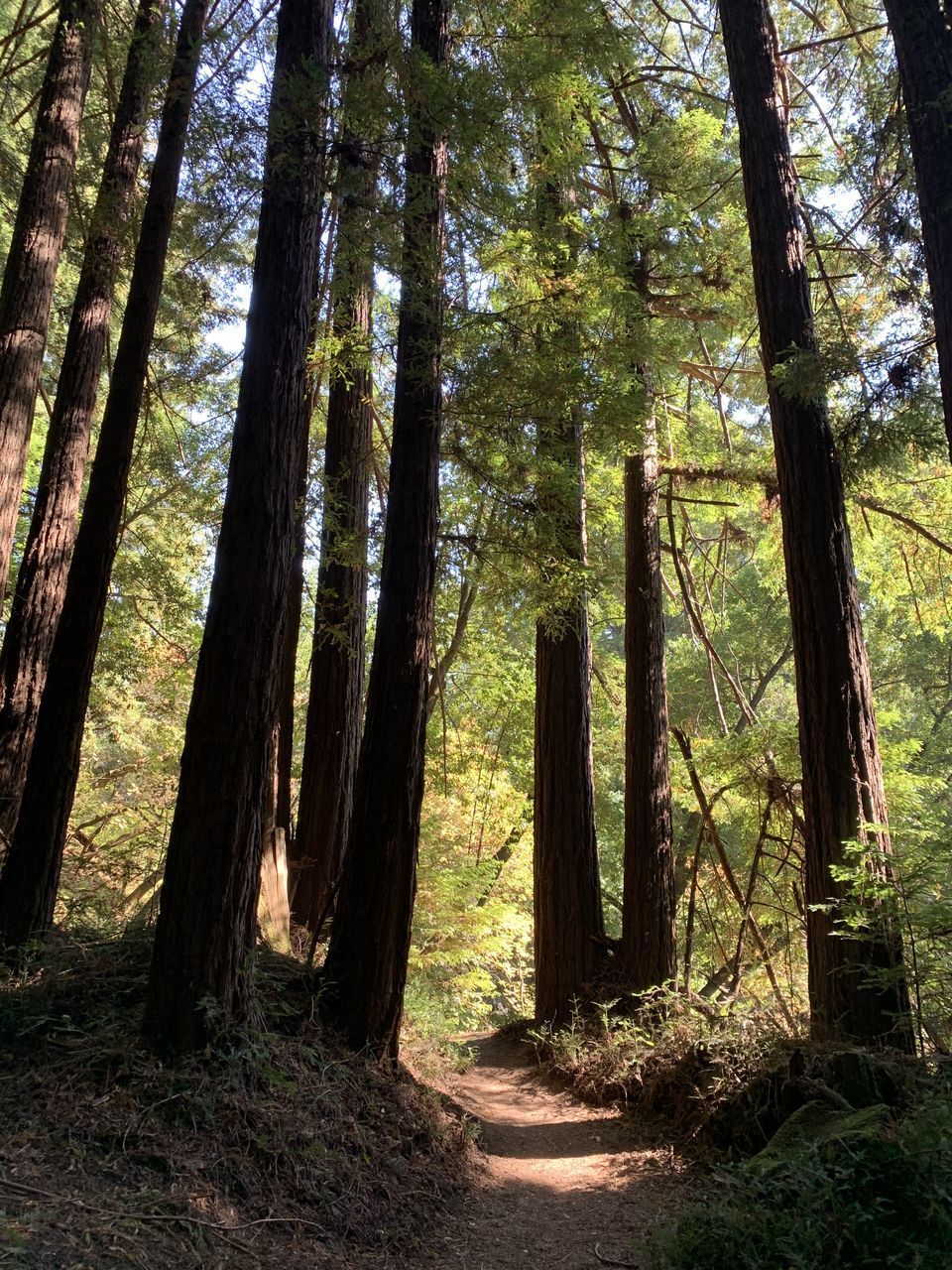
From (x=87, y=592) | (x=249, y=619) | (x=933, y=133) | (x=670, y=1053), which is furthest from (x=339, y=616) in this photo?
(x=933, y=133)

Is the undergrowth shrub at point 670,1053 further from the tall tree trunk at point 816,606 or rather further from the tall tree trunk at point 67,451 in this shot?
the tall tree trunk at point 67,451

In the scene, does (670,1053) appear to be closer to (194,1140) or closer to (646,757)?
(646,757)

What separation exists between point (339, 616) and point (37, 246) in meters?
4.02

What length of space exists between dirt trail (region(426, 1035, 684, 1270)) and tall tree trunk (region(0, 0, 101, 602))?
521 centimetres

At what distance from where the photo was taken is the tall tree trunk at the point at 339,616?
7383 millimetres

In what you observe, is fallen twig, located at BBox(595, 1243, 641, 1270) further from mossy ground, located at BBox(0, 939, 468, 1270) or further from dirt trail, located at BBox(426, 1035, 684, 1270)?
mossy ground, located at BBox(0, 939, 468, 1270)

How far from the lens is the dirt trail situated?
13.8ft

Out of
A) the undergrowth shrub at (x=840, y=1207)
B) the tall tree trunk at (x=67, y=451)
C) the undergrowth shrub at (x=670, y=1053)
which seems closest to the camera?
the undergrowth shrub at (x=840, y=1207)

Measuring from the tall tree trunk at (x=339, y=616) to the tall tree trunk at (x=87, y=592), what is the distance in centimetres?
148

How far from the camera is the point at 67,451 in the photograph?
6762 mm

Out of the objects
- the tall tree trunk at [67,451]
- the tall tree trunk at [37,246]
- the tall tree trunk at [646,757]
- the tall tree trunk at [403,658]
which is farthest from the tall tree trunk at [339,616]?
the tall tree trunk at [646,757]

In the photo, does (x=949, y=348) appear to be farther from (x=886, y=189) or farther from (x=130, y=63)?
(x=130, y=63)

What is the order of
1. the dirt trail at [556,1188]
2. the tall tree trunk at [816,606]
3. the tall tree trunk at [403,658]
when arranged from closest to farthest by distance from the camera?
the dirt trail at [556,1188]
the tall tree trunk at [816,606]
the tall tree trunk at [403,658]

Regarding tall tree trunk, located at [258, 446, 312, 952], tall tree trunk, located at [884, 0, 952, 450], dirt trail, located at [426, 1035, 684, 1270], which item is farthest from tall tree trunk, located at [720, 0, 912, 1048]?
tall tree trunk, located at [258, 446, 312, 952]
